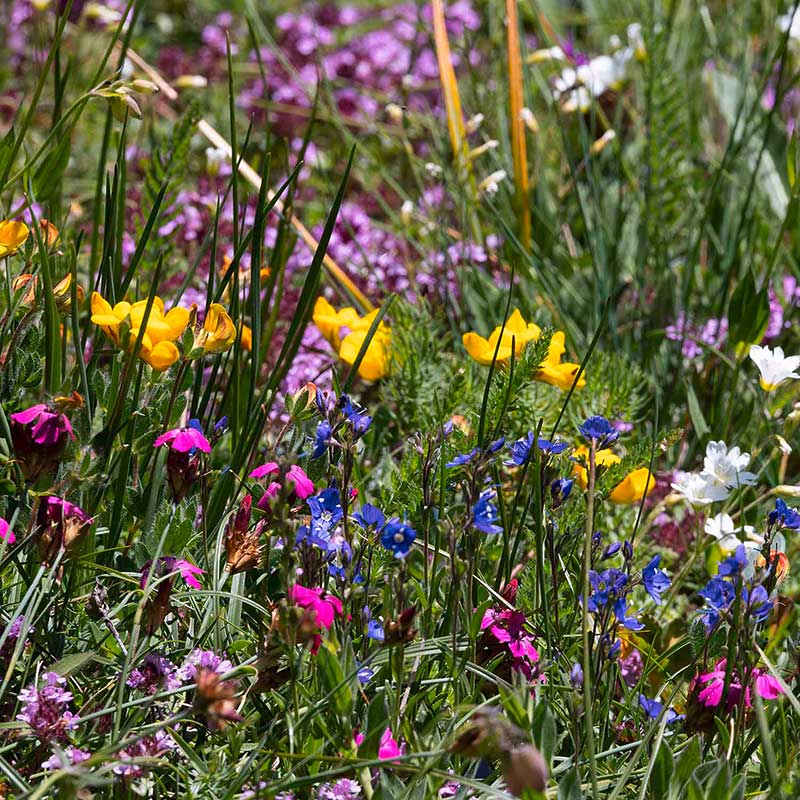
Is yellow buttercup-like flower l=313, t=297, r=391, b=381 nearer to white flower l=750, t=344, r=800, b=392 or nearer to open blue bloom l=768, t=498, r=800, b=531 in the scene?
white flower l=750, t=344, r=800, b=392

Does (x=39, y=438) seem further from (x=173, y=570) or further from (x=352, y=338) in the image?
(x=352, y=338)

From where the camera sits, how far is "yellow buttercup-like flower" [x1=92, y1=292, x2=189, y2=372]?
1.40m

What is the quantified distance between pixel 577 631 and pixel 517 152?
1.33 m

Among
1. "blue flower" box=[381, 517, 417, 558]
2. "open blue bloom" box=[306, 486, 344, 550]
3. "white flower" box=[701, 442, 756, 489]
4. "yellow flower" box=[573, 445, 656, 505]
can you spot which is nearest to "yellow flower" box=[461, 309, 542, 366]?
"yellow flower" box=[573, 445, 656, 505]

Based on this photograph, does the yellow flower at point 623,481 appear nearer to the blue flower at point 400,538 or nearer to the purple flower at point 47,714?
the blue flower at point 400,538

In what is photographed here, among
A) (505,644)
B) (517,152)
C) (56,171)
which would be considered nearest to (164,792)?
(505,644)

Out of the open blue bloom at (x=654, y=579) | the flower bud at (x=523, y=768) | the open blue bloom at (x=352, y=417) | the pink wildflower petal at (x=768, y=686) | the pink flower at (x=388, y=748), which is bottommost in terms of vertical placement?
the pink wildflower petal at (x=768, y=686)

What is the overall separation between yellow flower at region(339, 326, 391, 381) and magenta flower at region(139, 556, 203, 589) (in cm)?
56

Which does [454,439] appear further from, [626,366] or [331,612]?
[626,366]

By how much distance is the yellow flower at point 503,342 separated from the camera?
164 cm

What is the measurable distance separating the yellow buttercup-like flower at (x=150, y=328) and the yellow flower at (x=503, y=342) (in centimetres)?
43

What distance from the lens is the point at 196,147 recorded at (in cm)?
344

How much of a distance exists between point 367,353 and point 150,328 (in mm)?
514

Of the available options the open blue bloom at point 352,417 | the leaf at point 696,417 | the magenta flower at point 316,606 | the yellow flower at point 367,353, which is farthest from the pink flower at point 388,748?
the leaf at point 696,417
